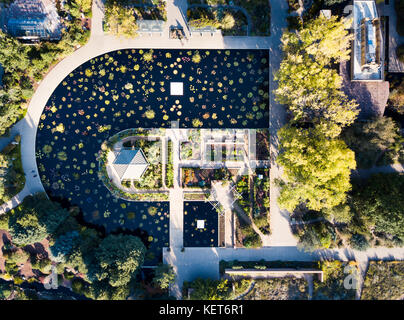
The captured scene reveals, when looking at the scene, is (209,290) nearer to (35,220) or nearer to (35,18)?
(35,220)

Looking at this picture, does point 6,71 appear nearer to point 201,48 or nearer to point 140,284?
point 201,48

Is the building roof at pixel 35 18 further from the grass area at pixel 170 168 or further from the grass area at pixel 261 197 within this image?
the grass area at pixel 261 197

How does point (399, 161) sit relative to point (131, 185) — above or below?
above

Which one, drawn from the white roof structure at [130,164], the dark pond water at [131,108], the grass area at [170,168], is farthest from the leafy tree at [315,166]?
the white roof structure at [130,164]

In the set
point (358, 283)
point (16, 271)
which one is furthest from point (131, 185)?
point (358, 283)

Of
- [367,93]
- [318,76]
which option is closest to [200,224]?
[318,76]
